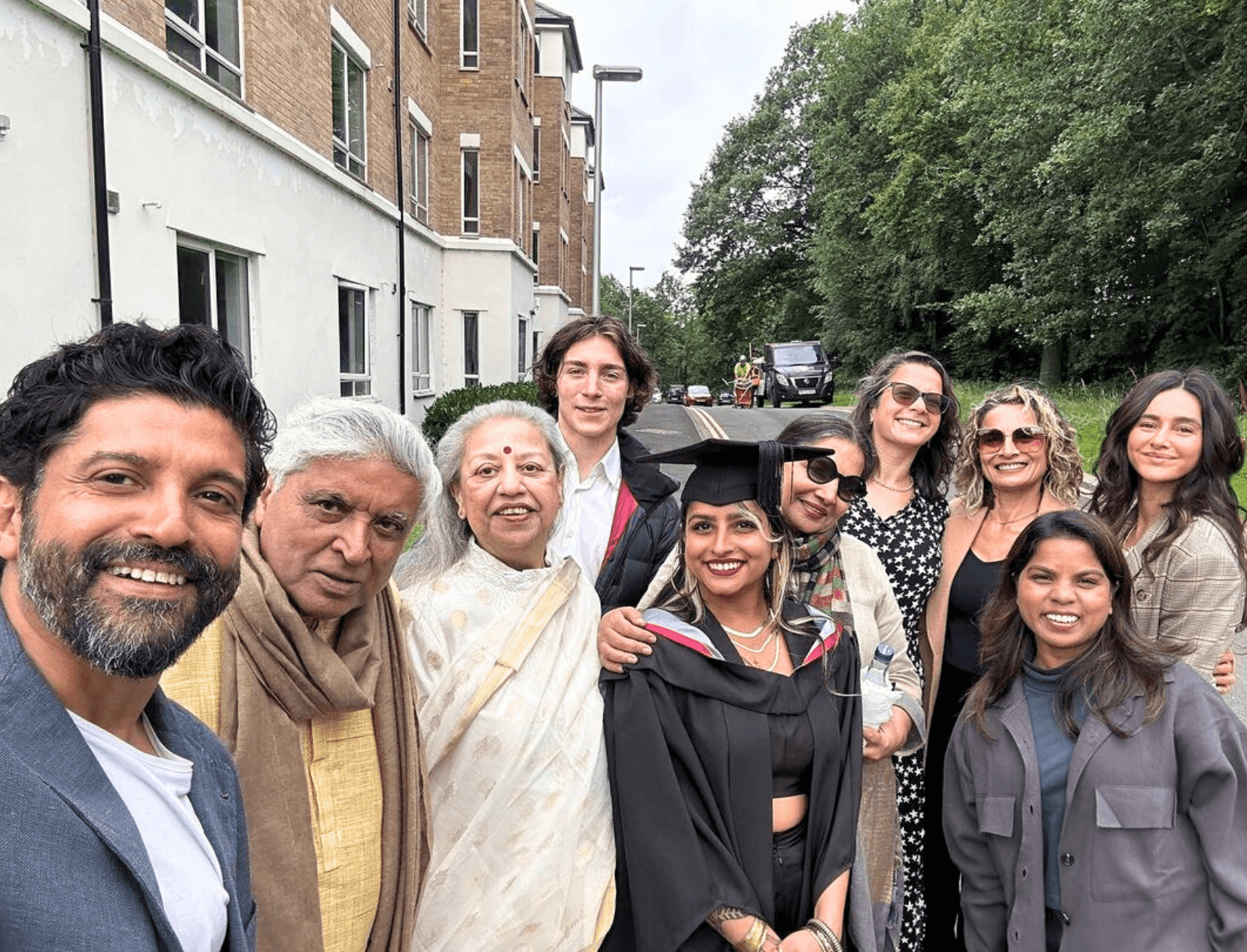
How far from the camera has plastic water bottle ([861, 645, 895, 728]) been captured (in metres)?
2.59

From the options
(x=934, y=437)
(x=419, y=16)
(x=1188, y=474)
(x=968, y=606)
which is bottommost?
(x=968, y=606)

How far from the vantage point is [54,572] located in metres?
1.10

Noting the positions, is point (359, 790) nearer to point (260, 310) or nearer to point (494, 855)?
point (494, 855)

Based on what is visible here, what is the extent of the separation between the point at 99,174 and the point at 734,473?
628cm

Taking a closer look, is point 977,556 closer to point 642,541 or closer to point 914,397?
point 914,397

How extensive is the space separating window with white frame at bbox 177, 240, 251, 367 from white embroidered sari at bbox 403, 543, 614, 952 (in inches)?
244

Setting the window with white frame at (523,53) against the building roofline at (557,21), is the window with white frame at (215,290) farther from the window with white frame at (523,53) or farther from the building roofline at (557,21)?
the building roofline at (557,21)

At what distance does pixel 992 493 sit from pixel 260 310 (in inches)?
339

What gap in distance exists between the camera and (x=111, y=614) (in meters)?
1.12

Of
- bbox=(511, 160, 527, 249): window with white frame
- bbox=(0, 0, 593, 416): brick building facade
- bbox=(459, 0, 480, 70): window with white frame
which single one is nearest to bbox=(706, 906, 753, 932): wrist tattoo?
bbox=(0, 0, 593, 416): brick building facade

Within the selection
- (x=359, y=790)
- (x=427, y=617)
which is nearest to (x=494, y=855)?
(x=359, y=790)

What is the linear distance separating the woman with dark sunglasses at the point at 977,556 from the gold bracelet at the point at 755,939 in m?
1.24

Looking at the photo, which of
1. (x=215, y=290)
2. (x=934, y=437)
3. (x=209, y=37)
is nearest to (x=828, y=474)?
(x=934, y=437)

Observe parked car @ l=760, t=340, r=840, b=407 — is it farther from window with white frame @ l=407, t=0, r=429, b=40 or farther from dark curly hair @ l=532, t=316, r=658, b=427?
dark curly hair @ l=532, t=316, r=658, b=427
